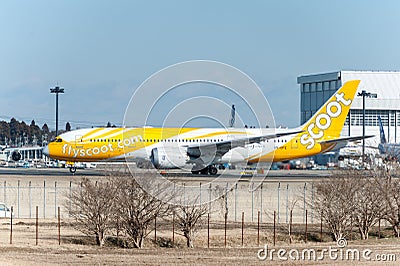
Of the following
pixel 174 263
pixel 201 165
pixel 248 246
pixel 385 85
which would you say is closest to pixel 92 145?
pixel 201 165

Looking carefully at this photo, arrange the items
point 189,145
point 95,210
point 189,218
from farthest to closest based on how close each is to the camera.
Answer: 1. point 189,145
2. point 189,218
3. point 95,210

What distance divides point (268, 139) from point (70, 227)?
32331 millimetres

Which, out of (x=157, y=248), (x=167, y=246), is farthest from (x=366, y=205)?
(x=157, y=248)

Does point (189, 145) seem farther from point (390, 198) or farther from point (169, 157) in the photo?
point (390, 198)

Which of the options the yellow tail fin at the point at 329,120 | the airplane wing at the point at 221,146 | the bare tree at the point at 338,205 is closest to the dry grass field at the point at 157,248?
the bare tree at the point at 338,205

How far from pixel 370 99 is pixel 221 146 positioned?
208ft

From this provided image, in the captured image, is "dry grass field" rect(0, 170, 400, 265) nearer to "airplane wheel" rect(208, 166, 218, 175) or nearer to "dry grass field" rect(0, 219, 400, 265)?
"dry grass field" rect(0, 219, 400, 265)

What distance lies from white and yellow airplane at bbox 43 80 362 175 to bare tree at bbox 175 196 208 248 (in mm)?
25110

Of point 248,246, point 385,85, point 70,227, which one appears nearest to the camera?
point 248,246

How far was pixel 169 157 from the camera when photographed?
62.5 metres

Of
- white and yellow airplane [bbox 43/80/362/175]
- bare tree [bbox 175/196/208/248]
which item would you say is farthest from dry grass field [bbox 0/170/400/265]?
white and yellow airplane [bbox 43/80/362/175]

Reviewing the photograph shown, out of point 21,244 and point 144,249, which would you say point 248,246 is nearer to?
point 144,249

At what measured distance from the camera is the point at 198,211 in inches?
1407

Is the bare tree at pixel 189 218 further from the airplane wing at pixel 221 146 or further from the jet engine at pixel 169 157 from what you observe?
the airplane wing at pixel 221 146
